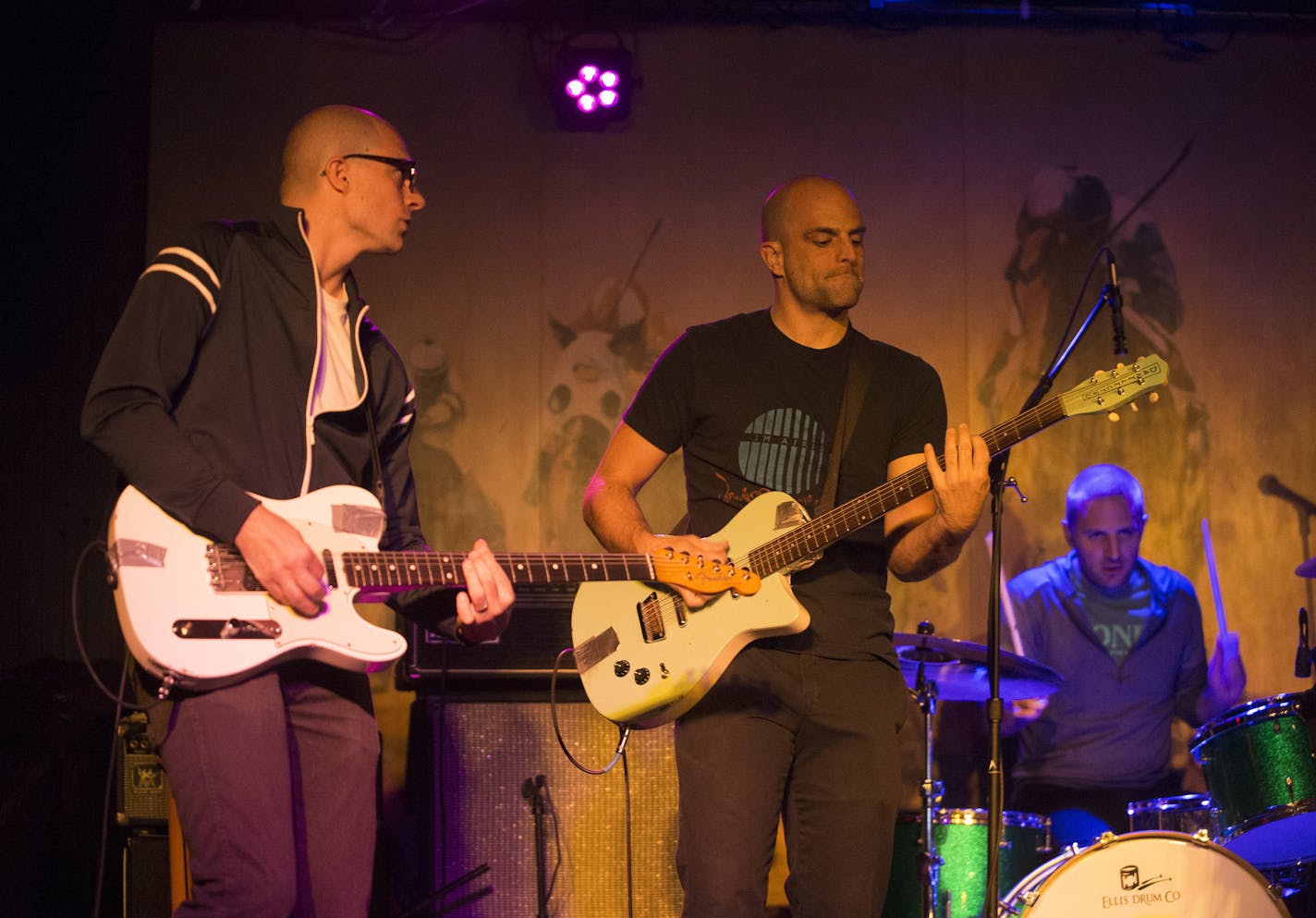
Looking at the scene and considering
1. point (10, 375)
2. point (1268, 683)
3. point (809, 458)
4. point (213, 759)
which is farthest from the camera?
point (1268, 683)

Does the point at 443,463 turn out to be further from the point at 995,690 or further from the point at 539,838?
the point at 995,690

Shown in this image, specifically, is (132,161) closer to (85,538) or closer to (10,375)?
(10,375)

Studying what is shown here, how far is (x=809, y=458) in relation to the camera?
3.80 metres

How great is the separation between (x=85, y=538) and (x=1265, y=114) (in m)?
6.35

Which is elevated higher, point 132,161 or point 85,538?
point 132,161

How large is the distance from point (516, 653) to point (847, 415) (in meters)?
2.11

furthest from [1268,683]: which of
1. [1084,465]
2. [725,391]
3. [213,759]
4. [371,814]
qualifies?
[213,759]

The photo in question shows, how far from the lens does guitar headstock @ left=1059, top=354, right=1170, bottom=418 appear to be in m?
3.62

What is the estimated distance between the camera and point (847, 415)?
12.6 ft

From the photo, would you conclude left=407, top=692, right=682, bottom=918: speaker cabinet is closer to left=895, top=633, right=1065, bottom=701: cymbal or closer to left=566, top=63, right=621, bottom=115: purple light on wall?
left=895, top=633, right=1065, bottom=701: cymbal

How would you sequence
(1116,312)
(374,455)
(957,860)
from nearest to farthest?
1. (374,455)
2. (1116,312)
3. (957,860)

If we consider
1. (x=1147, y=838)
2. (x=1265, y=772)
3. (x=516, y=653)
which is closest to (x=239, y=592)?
(x=516, y=653)

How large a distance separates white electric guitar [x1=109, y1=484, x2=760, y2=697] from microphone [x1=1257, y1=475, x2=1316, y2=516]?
5.18m

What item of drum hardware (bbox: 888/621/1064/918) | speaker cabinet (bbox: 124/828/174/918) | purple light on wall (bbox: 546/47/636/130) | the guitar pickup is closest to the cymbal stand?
drum hardware (bbox: 888/621/1064/918)
